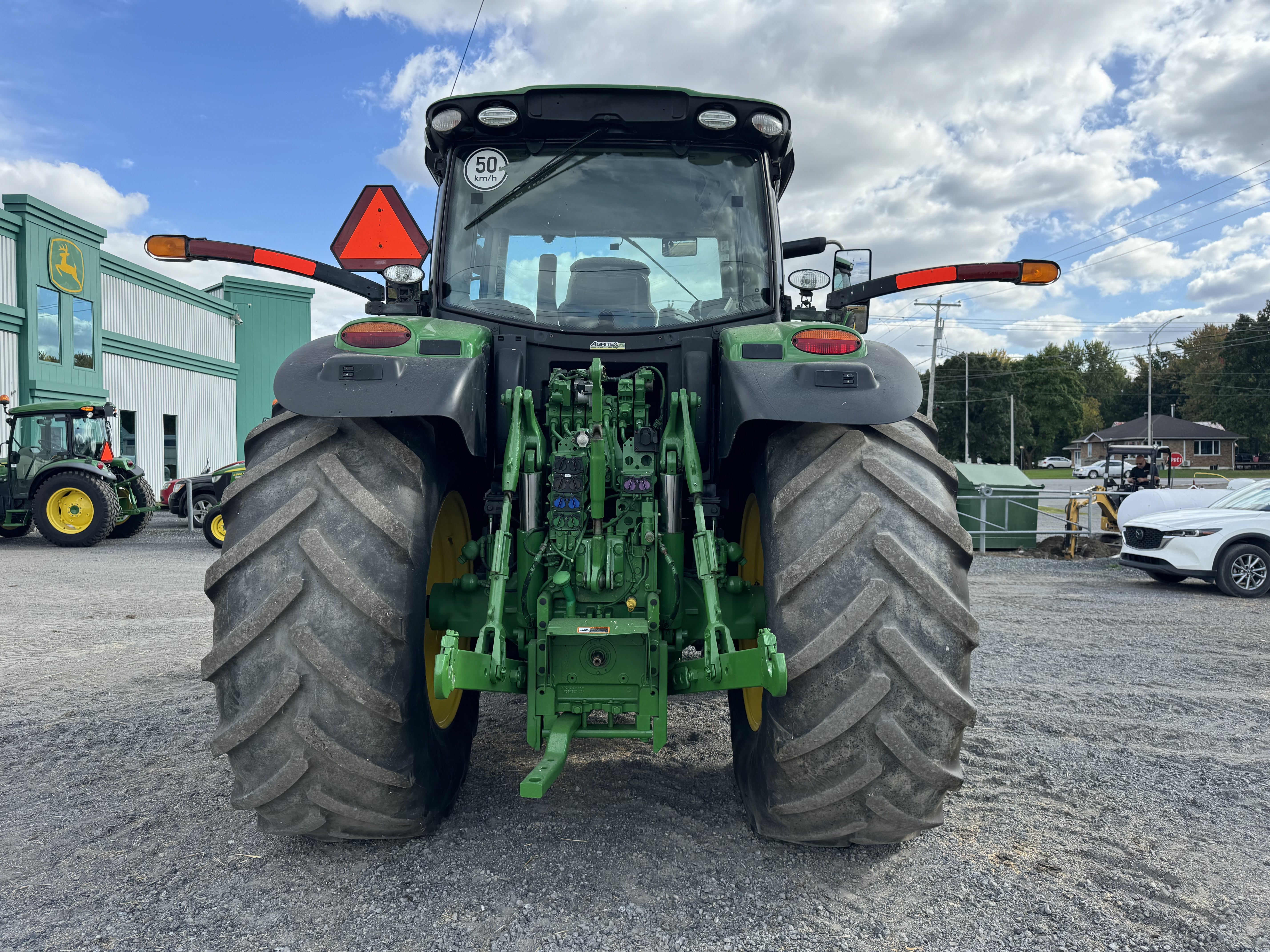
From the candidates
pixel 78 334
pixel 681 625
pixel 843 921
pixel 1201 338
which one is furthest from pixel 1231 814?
pixel 1201 338

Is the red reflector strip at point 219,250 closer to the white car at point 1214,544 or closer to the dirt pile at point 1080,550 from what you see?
the white car at point 1214,544

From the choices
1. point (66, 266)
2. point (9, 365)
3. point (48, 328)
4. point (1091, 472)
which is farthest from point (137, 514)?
point (1091, 472)

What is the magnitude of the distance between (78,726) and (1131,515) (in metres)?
13.4

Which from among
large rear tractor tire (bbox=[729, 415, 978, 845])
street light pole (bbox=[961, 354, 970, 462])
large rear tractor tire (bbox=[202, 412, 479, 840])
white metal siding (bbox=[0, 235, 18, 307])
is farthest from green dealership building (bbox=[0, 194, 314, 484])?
street light pole (bbox=[961, 354, 970, 462])

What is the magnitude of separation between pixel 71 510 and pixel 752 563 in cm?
1479

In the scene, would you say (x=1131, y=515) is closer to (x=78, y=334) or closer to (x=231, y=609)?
(x=231, y=609)

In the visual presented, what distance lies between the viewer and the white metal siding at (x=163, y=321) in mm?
21500

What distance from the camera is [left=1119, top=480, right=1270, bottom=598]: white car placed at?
986 centimetres

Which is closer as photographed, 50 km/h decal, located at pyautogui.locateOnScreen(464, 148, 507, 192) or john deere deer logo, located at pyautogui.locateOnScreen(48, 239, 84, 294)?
50 km/h decal, located at pyautogui.locateOnScreen(464, 148, 507, 192)

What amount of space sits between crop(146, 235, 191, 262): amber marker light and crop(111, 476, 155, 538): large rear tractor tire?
46.2 ft

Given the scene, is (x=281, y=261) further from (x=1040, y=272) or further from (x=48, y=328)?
(x=48, y=328)

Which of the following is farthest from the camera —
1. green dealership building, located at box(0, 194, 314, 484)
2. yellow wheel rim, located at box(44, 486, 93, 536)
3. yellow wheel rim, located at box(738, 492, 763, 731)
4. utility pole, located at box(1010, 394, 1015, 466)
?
utility pole, located at box(1010, 394, 1015, 466)

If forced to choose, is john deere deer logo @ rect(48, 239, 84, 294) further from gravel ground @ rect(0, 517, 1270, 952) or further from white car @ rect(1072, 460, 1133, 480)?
white car @ rect(1072, 460, 1133, 480)

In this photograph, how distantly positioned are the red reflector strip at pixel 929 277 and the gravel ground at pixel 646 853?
188 cm
